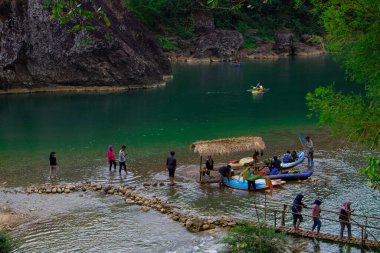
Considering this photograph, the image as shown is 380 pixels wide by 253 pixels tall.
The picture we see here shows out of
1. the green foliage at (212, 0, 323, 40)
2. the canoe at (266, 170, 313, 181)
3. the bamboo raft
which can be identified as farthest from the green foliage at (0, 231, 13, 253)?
the green foliage at (212, 0, 323, 40)

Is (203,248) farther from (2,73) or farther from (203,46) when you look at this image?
(203,46)

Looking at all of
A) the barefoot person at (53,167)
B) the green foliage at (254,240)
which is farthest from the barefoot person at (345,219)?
the barefoot person at (53,167)

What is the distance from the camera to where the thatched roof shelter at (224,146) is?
85.2 ft

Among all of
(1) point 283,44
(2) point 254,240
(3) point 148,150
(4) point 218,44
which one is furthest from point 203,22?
(2) point 254,240

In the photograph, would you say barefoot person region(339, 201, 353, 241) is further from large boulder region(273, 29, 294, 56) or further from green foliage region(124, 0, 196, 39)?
large boulder region(273, 29, 294, 56)

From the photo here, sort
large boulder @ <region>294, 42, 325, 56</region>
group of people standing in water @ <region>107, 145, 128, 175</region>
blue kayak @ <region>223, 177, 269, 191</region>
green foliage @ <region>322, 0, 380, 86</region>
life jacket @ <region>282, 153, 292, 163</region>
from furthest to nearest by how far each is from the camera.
A: large boulder @ <region>294, 42, 325, 56</region> → life jacket @ <region>282, 153, 292, 163</region> → group of people standing in water @ <region>107, 145, 128, 175</region> → blue kayak @ <region>223, 177, 269, 191</region> → green foliage @ <region>322, 0, 380, 86</region>

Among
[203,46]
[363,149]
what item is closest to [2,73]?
[363,149]

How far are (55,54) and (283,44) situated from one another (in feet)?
195

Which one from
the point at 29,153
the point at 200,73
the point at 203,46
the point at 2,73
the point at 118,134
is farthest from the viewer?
the point at 203,46

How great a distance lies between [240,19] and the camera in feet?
381

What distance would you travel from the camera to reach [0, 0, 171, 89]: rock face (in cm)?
5825

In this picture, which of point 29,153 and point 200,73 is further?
point 200,73

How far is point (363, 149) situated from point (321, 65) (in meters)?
59.2

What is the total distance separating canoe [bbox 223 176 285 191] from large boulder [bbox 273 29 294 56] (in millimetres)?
85379
